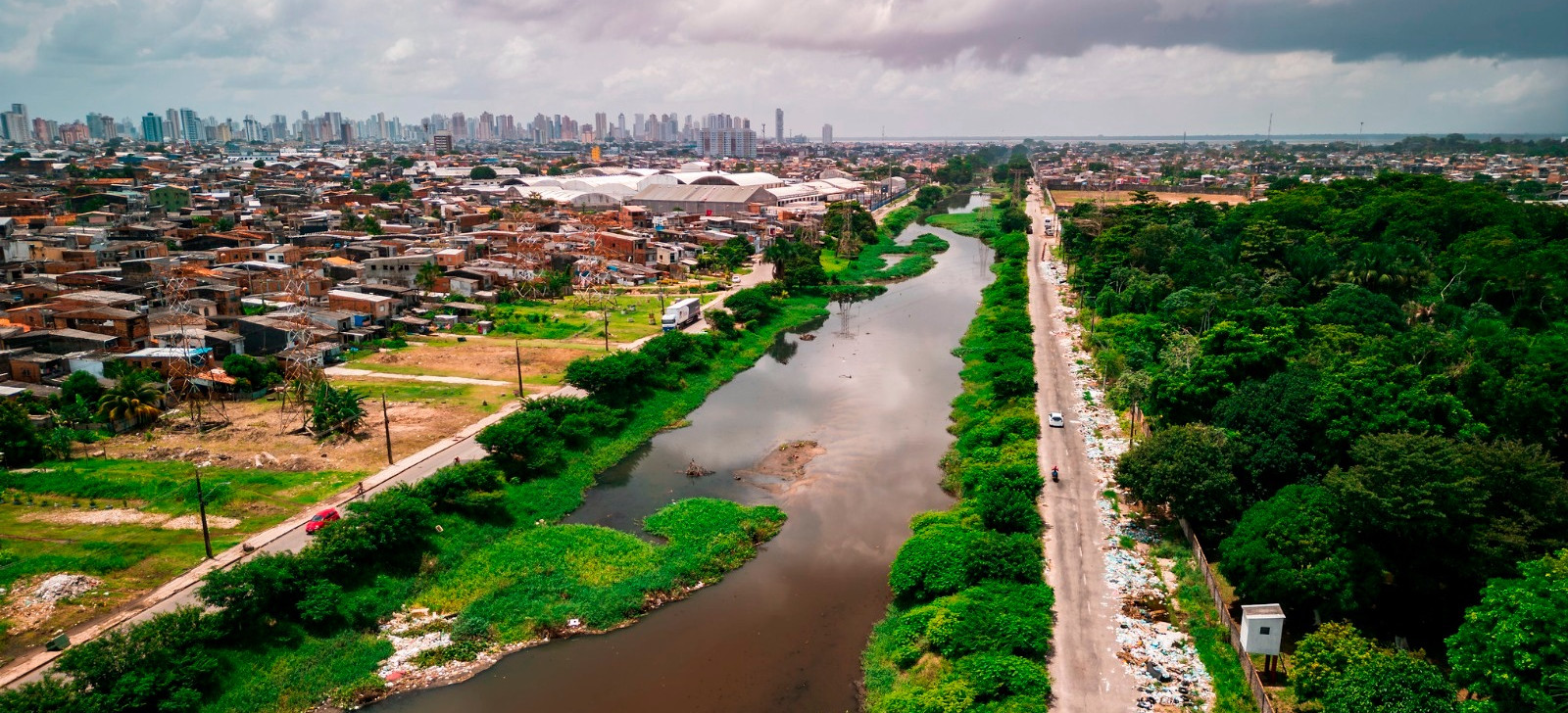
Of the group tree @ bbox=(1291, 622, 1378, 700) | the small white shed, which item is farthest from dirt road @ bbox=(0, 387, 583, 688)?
tree @ bbox=(1291, 622, 1378, 700)

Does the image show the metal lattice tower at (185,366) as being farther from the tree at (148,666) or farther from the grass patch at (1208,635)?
the grass patch at (1208,635)

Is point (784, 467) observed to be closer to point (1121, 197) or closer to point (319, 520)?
point (319, 520)

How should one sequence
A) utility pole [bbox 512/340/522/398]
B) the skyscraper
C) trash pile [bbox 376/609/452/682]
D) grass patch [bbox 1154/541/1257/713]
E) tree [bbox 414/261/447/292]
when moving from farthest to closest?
1. the skyscraper
2. tree [bbox 414/261/447/292]
3. utility pole [bbox 512/340/522/398]
4. trash pile [bbox 376/609/452/682]
5. grass patch [bbox 1154/541/1257/713]

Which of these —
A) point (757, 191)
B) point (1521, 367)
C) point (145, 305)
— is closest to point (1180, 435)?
point (1521, 367)

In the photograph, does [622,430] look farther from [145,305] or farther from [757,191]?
[757,191]

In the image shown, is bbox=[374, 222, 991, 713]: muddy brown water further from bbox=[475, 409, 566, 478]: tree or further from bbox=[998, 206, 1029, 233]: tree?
bbox=[998, 206, 1029, 233]: tree

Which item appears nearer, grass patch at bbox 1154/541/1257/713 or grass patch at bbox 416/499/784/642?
grass patch at bbox 1154/541/1257/713
